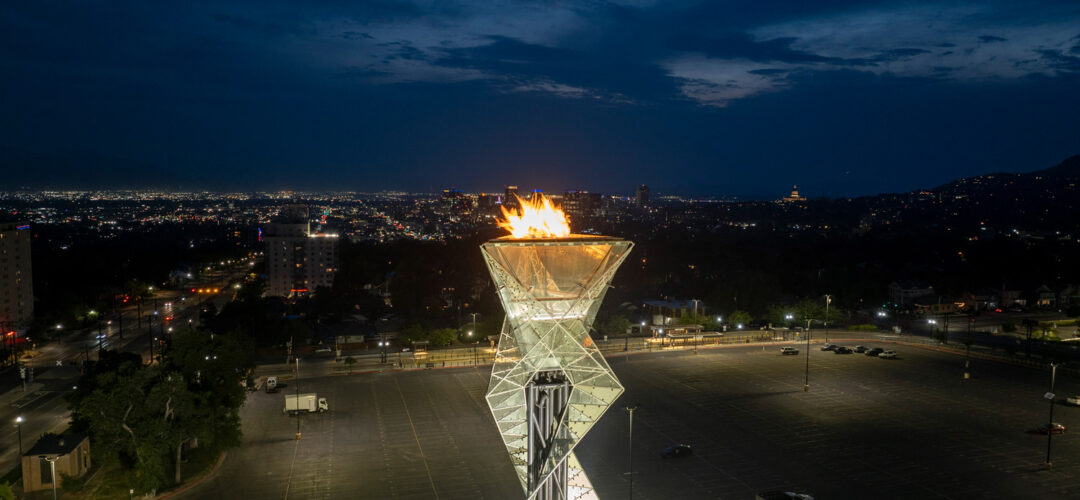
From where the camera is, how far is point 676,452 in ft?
73.2

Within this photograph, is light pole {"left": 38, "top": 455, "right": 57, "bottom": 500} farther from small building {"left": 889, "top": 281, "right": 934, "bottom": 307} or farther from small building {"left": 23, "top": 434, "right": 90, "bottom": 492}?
small building {"left": 889, "top": 281, "right": 934, "bottom": 307}

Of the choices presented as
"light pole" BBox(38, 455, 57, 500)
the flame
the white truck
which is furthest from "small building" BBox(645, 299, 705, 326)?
"light pole" BBox(38, 455, 57, 500)

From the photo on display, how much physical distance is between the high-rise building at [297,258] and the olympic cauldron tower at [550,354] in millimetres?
63648

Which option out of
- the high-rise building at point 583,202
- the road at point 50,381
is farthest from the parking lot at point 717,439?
the high-rise building at point 583,202

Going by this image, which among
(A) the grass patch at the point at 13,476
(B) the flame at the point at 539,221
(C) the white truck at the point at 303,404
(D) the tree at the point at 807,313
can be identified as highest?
(B) the flame at the point at 539,221

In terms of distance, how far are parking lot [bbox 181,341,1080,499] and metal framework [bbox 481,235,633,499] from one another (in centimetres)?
648

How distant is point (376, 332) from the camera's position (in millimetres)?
45781

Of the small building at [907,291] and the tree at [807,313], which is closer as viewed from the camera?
the tree at [807,313]

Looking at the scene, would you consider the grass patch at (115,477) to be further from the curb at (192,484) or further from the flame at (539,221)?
the flame at (539,221)

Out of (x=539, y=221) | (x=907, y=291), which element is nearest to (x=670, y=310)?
(x=907, y=291)

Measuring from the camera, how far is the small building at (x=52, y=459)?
63.0 ft

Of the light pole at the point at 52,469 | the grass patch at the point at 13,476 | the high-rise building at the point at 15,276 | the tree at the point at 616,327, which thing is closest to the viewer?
the light pole at the point at 52,469

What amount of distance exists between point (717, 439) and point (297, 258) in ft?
200

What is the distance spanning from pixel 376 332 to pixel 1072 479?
125ft
